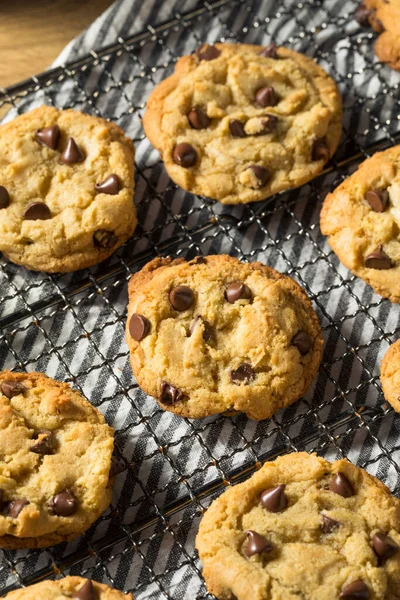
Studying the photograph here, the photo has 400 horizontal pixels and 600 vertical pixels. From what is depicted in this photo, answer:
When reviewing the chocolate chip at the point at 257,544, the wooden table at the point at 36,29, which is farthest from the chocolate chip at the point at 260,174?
the chocolate chip at the point at 257,544

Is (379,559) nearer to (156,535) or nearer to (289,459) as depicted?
(289,459)

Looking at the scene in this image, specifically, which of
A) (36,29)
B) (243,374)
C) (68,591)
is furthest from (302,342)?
(36,29)

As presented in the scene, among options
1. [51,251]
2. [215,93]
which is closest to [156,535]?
[51,251]

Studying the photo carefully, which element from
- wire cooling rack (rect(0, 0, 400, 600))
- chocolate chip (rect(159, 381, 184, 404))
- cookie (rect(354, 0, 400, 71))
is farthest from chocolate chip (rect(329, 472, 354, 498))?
cookie (rect(354, 0, 400, 71))

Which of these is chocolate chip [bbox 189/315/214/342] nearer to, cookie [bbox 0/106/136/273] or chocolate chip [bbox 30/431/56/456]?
cookie [bbox 0/106/136/273]

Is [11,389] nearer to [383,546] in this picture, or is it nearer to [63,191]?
[63,191]

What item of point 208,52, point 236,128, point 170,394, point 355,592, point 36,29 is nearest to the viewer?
point 355,592
